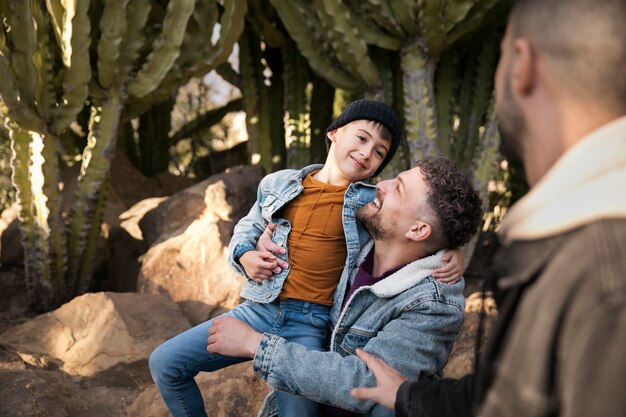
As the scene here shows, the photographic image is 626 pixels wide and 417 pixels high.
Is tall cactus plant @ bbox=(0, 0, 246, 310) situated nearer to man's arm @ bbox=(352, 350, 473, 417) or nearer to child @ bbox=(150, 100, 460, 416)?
child @ bbox=(150, 100, 460, 416)

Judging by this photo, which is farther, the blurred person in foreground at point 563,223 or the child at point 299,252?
the child at point 299,252

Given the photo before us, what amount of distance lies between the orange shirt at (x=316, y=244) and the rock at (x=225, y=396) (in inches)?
36.9

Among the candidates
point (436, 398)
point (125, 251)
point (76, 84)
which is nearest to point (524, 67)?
point (436, 398)

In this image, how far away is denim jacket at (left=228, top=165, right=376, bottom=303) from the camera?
8.34 ft

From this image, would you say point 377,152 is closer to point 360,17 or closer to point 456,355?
point 456,355

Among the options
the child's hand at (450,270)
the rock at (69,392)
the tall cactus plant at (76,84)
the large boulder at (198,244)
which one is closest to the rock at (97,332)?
the rock at (69,392)

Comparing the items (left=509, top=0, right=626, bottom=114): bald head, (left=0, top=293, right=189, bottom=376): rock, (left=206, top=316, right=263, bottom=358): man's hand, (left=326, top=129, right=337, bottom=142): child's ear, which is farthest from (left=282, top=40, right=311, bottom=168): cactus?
(left=509, top=0, right=626, bottom=114): bald head

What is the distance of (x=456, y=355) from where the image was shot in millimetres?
3789

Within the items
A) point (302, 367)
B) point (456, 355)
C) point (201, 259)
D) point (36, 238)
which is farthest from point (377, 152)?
point (36, 238)

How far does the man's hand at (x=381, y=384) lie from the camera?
72.8 inches

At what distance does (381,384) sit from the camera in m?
1.90

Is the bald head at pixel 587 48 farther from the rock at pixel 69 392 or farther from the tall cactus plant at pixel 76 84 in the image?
the tall cactus plant at pixel 76 84

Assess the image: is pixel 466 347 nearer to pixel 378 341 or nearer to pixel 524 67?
pixel 378 341

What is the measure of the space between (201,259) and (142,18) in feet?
5.34
